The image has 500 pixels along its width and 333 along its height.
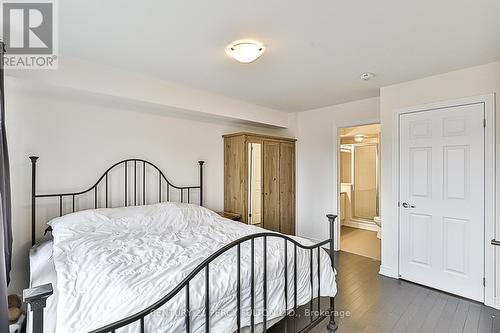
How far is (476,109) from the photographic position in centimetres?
266

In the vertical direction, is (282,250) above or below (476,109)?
below

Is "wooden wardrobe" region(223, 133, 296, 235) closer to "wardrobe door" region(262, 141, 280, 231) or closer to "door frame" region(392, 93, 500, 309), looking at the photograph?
"wardrobe door" region(262, 141, 280, 231)

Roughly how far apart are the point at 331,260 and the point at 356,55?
1.91m

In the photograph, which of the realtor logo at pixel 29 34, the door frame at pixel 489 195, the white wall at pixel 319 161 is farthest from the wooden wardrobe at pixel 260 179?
the door frame at pixel 489 195

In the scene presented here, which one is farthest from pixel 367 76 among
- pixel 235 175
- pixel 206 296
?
pixel 206 296

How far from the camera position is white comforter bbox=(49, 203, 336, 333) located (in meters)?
1.36

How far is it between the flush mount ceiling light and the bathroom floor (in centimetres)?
347

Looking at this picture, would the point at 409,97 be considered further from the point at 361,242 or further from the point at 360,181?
the point at 360,181

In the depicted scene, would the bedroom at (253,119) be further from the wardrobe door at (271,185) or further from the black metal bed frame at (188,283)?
the wardrobe door at (271,185)

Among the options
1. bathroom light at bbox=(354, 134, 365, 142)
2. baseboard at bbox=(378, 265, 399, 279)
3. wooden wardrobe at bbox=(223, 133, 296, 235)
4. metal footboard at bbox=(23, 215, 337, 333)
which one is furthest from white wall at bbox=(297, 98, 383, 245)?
metal footboard at bbox=(23, 215, 337, 333)

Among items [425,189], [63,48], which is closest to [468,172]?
[425,189]

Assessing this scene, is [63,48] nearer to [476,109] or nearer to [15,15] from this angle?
[15,15]

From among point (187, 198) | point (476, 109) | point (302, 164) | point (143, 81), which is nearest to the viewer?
point (476, 109)

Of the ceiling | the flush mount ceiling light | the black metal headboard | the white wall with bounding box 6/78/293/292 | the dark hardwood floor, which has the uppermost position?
the ceiling
